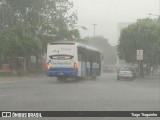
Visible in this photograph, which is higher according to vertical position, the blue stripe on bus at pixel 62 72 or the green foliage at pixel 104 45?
the green foliage at pixel 104 45

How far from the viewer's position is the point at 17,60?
56.1 metres

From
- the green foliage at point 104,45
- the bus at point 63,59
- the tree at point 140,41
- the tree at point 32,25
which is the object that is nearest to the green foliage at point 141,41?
the tree at point 140,41

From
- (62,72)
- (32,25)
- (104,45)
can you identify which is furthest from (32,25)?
(62,72)

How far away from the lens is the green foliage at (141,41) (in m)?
55.8

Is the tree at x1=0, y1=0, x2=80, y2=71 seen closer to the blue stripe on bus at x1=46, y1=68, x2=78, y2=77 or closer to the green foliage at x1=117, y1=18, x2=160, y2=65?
the green foliage at x1=117, y1=18, x2=160, y2=65

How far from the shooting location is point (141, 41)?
5591cm

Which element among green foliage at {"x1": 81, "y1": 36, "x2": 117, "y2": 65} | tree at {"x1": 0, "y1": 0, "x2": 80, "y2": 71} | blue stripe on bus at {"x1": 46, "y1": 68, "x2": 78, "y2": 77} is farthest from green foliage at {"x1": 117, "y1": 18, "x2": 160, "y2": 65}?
blue stripe on bus at {"x1": 46, "y1": 68, "x2": 78, "y2": 77}

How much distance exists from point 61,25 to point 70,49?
27921mm

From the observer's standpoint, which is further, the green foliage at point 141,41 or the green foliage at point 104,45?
the green foliage at point 104,45

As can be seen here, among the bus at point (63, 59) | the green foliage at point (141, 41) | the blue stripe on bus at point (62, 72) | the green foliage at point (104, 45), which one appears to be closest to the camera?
the bus at point (63, 59)

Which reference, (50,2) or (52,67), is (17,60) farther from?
(52,67)

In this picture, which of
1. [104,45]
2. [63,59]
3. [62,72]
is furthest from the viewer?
[104,45]

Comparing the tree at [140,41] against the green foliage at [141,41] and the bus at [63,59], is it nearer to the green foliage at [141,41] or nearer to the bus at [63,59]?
the green foliage at [141,41]

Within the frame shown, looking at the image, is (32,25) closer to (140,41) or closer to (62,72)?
(140,41)
